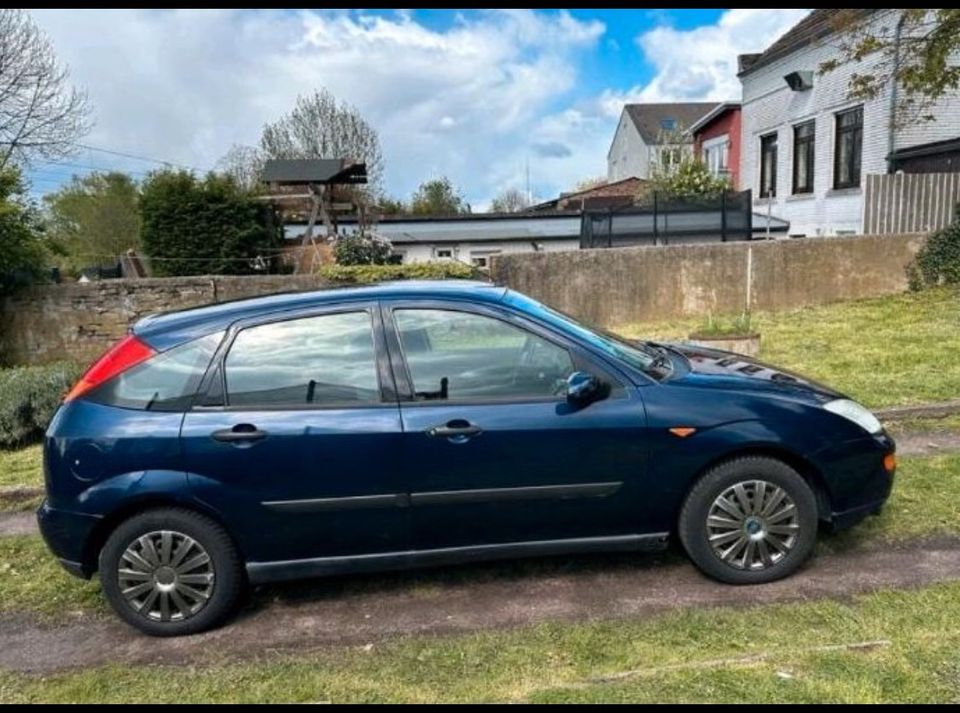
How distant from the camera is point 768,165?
70.0 feet

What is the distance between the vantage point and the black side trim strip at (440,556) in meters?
3.20

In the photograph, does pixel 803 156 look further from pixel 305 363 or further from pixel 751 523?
pixel 305 363

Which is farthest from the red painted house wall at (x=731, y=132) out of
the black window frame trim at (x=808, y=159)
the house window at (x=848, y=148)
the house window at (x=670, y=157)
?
the house window at (x=848, y=148)

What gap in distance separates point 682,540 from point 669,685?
0.88 metres

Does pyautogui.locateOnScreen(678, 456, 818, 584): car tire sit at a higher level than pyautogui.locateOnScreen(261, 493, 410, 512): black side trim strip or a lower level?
lower

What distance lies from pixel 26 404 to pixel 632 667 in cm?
675

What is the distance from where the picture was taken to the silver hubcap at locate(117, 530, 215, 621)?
123 inches

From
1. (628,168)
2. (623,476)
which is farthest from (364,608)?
(628,168)

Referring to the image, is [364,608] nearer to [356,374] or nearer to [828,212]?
[356,374]

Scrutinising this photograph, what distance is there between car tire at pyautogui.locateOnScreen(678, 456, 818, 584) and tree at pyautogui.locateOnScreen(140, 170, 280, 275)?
15.2m

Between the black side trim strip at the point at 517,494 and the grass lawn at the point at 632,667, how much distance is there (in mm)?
589

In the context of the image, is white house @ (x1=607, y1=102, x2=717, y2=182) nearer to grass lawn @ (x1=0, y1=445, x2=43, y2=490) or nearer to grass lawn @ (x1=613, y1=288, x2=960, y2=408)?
grass lawn @ (x1=613, y1=288, x2=960, y2=408)

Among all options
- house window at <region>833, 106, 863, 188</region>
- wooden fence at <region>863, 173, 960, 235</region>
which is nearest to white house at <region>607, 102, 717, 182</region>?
house window at <region>833, 106, 863, 188</region>

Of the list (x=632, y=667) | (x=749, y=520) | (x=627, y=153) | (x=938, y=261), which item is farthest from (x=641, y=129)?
(x=632, y=667)
